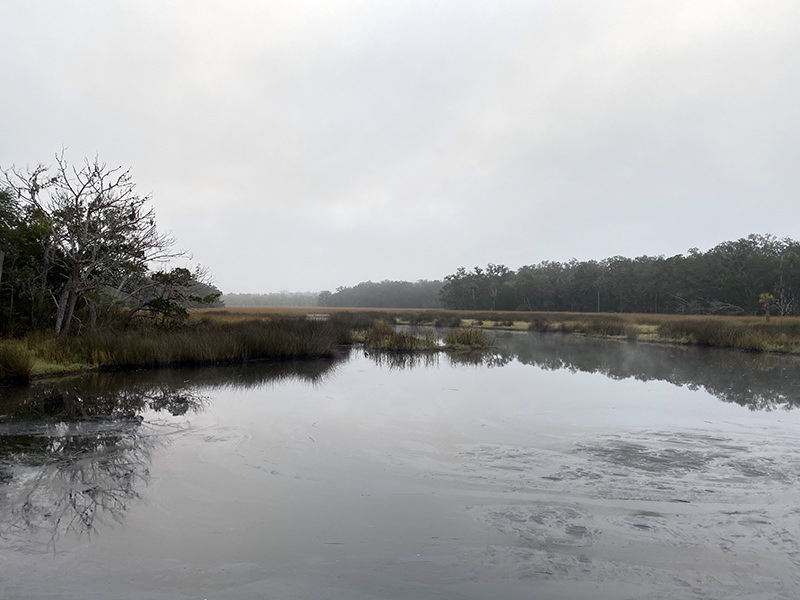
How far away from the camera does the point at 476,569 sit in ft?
10.3

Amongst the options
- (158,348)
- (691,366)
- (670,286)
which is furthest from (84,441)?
(670,286)

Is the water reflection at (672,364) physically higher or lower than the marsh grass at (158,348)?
lower

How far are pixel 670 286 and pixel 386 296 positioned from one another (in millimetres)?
63311

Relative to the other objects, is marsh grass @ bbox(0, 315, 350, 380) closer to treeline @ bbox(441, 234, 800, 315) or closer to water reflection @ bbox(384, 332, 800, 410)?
water reflection @ bbox(384, 332, 800, 410)

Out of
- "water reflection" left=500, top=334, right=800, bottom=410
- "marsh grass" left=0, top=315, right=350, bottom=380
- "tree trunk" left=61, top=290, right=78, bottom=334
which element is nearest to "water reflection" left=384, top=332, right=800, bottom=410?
"water reflection" left=500, top=334, right=800, bottom=410

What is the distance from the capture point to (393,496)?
4344mm

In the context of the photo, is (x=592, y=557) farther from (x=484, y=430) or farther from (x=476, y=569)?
(x=484, y=430)

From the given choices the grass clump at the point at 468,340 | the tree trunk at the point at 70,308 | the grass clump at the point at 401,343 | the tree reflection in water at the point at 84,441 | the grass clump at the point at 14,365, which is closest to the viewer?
the tree reflection in water at the point at 84,441

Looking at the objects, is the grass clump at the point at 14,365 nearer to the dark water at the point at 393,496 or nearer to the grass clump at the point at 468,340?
the dark water at the point at 393,496

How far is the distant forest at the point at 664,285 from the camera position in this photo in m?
42.7

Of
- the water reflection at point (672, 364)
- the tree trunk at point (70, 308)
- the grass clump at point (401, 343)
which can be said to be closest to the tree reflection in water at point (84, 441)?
the tree trunk at point (70, 308)

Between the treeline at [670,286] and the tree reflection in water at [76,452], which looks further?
the treeline at [670,286]

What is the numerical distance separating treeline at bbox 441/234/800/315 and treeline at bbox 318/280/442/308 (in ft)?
78.4

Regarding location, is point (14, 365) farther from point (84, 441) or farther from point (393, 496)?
point (393, 496)
